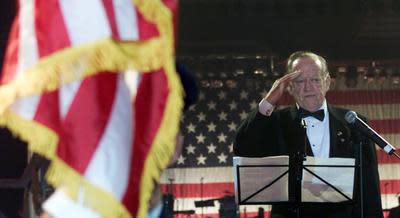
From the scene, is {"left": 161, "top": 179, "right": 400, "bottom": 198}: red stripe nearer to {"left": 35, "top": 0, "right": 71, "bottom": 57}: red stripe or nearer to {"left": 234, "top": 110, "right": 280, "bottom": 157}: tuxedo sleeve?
{"left": 234, "top": 110, "right": 280, "bottom": 157}: tuxedo sleeve

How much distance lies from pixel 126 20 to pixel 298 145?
204 centimetres

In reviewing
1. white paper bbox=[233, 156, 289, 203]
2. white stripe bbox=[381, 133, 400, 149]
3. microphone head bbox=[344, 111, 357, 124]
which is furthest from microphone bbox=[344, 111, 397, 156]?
white stripe bbox=[381, 133, 400, 149]

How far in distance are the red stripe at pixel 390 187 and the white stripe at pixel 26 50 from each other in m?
7.85

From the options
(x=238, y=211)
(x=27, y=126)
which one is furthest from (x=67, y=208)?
(x=238, y=211)

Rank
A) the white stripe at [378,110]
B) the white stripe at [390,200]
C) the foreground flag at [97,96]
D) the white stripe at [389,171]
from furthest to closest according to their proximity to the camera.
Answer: the white stripe at [378,110] < the white stripe at [389,171] < the white stripe at [390,200] < the foreground flag at [97,96]

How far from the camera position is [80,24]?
195cm

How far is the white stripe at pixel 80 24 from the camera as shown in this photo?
1913 millimetres

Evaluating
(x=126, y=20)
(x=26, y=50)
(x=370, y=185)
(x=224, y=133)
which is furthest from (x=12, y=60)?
(x=224, y=133)

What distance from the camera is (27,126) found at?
74.0 inches

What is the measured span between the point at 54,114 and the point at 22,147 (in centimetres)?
256

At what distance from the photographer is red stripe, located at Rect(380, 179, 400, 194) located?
9.23m

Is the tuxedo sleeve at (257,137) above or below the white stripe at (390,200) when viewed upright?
above

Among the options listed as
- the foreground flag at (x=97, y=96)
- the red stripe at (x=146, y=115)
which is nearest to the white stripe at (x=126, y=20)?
the foreground flag at (x=97, y=96)

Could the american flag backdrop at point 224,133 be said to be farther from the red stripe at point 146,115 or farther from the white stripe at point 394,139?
the red stripe at point 146,115
